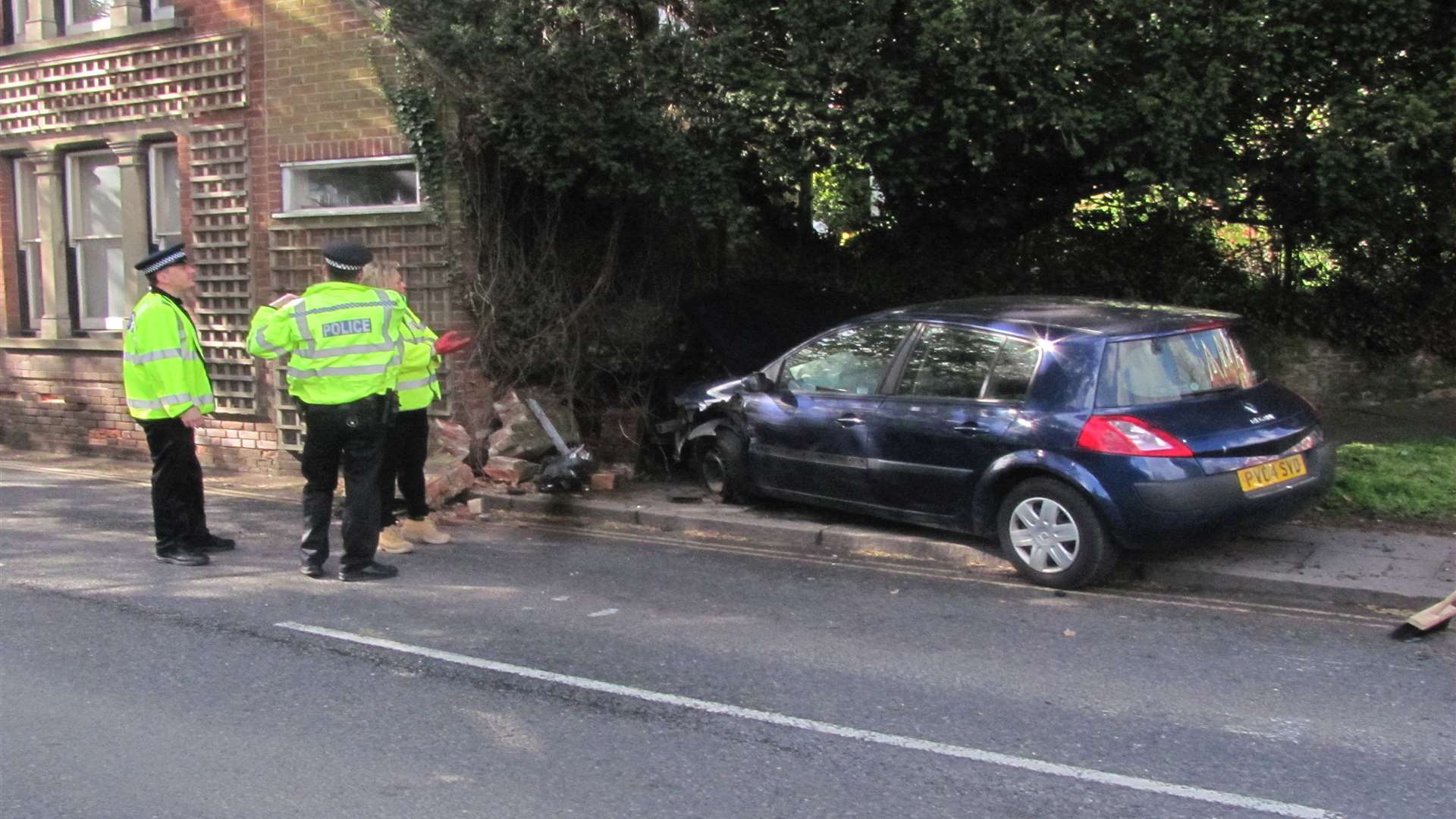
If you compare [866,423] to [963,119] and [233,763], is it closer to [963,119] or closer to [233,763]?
[963,119]

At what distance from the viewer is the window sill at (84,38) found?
40.9 feet

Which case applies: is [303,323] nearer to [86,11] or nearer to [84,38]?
[84,38]

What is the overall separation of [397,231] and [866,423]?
5.21 m

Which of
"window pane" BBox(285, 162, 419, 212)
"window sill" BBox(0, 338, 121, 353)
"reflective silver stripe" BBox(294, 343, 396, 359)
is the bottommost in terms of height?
"window sill" BBox(0, 338, 121, 353)

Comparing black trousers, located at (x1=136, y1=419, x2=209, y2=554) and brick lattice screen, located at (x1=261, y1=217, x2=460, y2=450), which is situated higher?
brick lattice screen, located at (x1=261, y1=217, x2=460, y2=450)

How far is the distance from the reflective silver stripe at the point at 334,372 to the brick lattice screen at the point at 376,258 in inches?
147

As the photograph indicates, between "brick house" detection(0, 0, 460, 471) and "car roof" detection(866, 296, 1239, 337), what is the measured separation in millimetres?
4771

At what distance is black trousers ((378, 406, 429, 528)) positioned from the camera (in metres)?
7.96

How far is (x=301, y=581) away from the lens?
7.42 meters

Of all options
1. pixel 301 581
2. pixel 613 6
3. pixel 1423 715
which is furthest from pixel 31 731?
pixel 613 6

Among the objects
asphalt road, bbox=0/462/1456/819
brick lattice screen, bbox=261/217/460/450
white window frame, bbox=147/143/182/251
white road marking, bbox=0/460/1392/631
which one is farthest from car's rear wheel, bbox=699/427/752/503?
white window frame, bbox=147/143/182/251

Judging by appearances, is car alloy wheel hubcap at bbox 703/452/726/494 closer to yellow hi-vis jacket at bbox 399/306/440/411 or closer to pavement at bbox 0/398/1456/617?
pavement at bbox 0/398/1456/617

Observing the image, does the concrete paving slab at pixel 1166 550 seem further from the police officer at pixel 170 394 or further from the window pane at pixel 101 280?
the window pane at pixel 101 280

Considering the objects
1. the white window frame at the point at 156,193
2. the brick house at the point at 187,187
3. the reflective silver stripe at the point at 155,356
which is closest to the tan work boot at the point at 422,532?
the reflective silver stripe at the point at 155,356
